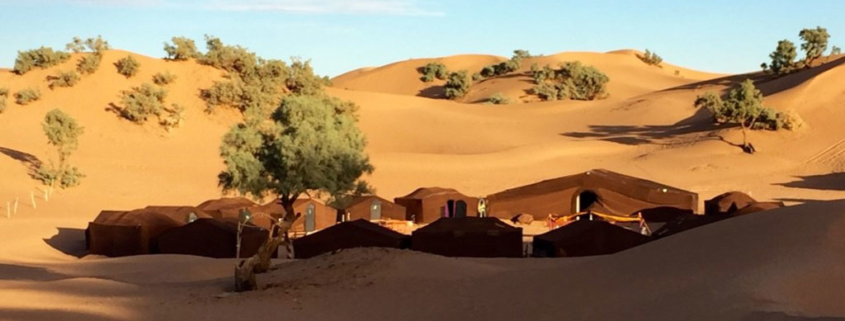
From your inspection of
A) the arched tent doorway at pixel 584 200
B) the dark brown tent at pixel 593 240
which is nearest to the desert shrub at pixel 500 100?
the arched tent doorway at pixel 584 200

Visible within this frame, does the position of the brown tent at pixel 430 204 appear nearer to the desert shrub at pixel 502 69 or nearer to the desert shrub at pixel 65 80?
the desert shrub at pixel 65 80

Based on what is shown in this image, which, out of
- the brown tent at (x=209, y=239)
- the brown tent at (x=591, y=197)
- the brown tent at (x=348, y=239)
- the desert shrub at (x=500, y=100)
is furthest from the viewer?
the desert shrub at (x=500, y=100)

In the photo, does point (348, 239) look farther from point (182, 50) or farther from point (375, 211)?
point (182, 50)

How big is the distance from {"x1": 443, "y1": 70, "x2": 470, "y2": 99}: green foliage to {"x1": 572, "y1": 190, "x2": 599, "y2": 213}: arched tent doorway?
65300 millimetres

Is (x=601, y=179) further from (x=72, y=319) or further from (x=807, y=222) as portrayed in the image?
(x=72, y=319)

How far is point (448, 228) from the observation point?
81.7ft

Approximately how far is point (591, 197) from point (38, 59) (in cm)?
4326

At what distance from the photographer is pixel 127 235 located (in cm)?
2677

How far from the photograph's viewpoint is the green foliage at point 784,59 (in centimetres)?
7712

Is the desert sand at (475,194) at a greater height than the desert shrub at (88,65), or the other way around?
the desert shrub at (88,65)

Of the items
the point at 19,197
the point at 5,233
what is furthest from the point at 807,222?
the point at 19,197

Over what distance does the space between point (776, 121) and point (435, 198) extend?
29.8 meters

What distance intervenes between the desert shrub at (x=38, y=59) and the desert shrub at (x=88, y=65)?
1.47 meters

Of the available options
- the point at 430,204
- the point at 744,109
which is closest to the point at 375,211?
the point at 430,204
